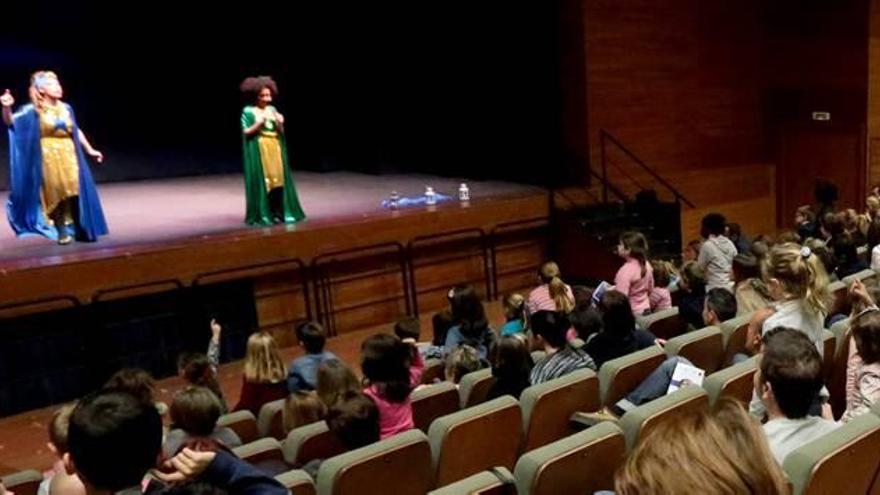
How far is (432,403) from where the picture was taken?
3693mm

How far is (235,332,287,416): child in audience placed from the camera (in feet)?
14.0

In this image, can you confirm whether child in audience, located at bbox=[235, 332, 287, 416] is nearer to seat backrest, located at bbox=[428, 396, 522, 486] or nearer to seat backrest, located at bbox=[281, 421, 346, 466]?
seat backrest, located at bbox=[281, 421, 346, 466]

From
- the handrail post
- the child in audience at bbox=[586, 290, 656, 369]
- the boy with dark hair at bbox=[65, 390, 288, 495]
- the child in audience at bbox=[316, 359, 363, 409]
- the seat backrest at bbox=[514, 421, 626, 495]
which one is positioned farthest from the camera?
the handrail post

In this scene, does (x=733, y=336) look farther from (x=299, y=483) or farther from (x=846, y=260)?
(x=299, y=483)

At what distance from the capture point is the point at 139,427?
1.63m

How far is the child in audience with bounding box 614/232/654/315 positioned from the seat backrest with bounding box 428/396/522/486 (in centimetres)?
263

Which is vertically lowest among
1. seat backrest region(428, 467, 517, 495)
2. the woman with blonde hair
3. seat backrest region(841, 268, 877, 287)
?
seat backrest region(841, 268, 877, 287)

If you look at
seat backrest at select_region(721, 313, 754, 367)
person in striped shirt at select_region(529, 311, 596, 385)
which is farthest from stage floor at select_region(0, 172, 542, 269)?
seat backrest at select_region(721, 313, 754, 367)

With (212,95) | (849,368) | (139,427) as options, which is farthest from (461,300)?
(212,95)

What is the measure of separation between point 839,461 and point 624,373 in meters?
1.34

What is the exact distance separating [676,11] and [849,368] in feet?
25.3

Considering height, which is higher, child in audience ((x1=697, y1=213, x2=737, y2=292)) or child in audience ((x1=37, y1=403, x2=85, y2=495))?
child in audience ((x1=37, y1=403, x2=85, y2=495))

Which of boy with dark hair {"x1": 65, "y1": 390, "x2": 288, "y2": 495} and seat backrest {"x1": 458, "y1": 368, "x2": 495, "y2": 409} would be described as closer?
boy with dark hair {"x1": 65, "y1": 390, "x2": 288, "y2": 495}

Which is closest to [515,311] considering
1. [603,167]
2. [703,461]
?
[703,461]
